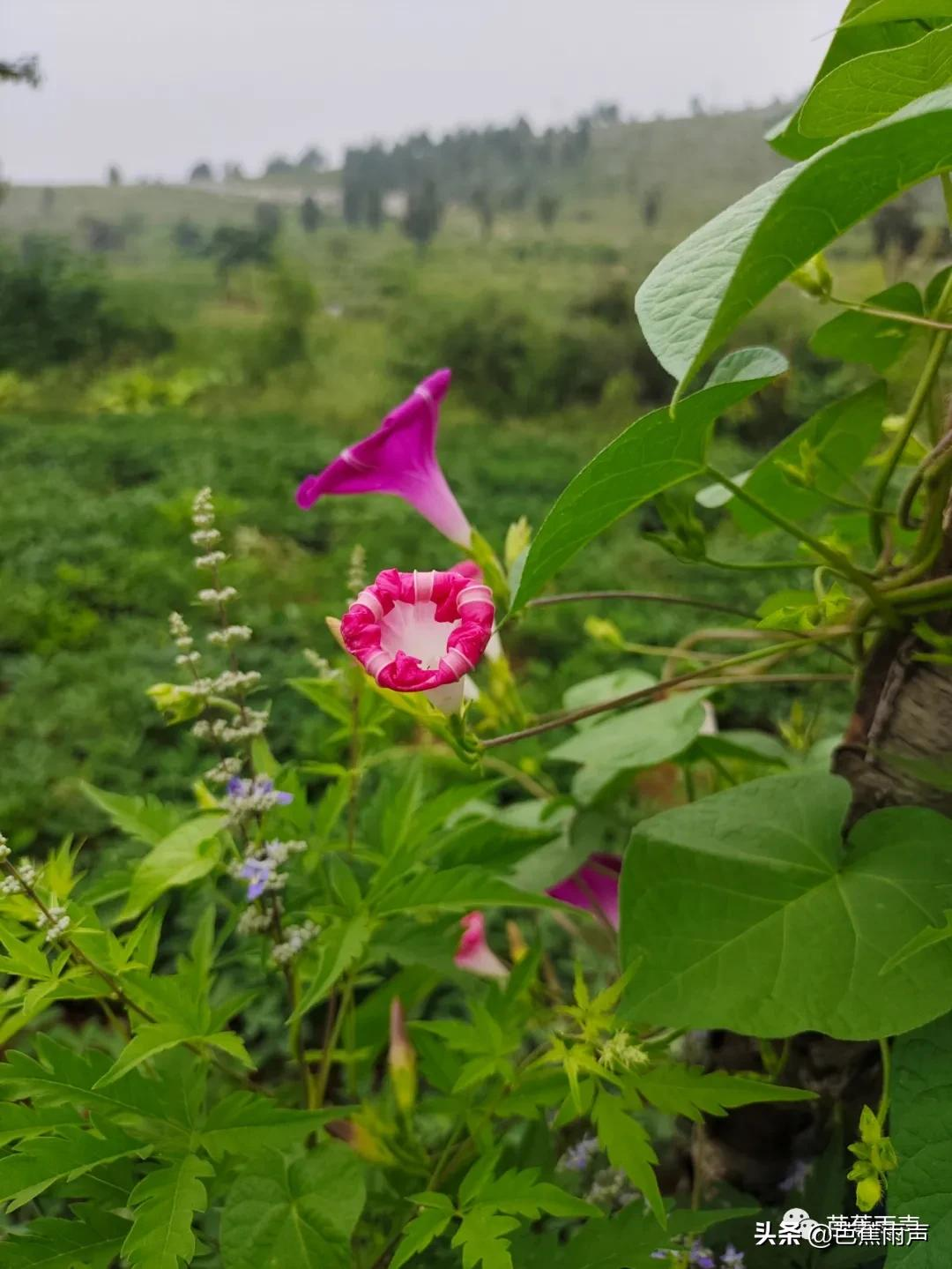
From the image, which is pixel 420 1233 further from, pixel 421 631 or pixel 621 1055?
pixel 421 631

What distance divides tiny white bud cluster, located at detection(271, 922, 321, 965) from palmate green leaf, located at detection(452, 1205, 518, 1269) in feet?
0.37

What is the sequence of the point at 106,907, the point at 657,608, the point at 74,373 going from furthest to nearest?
the point at 74,373 → the point at 657,608 → the point at 106,907

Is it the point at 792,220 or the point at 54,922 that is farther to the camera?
the point at 54,922

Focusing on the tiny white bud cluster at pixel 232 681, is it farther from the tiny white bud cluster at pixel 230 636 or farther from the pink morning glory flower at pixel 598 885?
the pink morning glory flower at pixel 598 885

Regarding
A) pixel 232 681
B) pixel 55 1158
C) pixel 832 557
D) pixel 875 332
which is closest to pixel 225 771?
pixel 232 681

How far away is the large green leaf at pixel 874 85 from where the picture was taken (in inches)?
9.3

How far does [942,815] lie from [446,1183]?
0.26 metres

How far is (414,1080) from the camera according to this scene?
44 cm

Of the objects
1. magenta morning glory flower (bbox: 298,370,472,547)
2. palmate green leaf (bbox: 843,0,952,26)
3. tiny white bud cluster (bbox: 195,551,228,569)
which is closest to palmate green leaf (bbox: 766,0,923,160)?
palmate green leaf (bbox: 843,0,952,26)

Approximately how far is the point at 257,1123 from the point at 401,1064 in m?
0.12

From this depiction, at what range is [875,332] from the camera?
42 centimetres

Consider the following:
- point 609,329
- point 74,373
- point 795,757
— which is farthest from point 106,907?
point 74,373

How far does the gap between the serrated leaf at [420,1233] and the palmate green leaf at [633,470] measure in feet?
0.72

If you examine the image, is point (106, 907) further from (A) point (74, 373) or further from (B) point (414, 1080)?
(A) point (74, 373)
